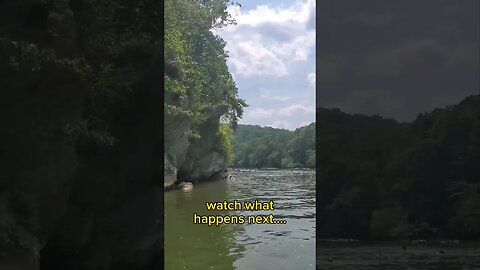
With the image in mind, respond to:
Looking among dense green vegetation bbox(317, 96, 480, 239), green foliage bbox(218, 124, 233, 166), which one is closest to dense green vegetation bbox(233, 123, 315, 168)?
green foliage bbox(218, 124, 233, 166)

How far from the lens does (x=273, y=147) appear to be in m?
5.86

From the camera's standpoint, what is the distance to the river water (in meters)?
5.05

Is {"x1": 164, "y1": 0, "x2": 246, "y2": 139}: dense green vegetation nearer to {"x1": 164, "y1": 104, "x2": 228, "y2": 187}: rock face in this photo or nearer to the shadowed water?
{"x1": 164, "y1": 104, "x2": 228, "y2": 187}: rock face

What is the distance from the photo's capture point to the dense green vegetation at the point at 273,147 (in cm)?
556

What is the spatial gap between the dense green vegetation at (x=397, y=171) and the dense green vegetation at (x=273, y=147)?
38cm

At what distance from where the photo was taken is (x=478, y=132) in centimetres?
521

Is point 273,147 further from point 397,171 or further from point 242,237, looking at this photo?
point 397,171
